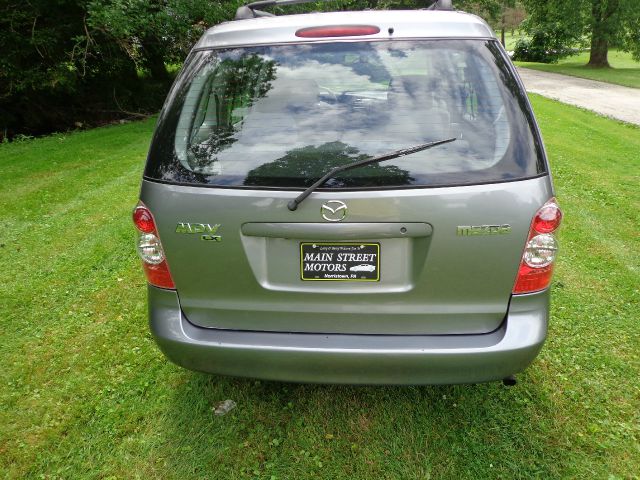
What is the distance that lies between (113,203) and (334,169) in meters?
5.06

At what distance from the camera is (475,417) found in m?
2.77

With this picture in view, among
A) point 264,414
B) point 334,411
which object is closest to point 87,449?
point 264,414

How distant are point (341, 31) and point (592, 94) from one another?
1825cm

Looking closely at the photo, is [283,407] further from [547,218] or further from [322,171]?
[547,218]

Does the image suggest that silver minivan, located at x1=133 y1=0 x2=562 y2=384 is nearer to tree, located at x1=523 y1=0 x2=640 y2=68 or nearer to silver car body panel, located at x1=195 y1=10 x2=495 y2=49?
silver car body panel, located at x1=195 y1=10 x2=495 y2=49

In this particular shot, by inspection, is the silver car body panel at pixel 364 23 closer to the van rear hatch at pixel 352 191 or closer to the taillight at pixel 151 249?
the van rear hatch at pixel 352 191

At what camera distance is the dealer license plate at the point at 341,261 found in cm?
212

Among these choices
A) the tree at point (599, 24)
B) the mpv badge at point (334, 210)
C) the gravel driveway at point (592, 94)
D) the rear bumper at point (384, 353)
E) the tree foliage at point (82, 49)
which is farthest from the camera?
the tree at point (599, 24)

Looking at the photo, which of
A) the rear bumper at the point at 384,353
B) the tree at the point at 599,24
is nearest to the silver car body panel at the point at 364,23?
the rear bumper at the point at 384,353

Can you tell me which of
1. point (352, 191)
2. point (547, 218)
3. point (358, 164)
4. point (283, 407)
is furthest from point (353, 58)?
point (283, 407)

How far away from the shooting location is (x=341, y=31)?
232 centimetres

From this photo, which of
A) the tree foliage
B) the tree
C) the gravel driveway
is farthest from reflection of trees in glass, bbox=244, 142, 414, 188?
the tree

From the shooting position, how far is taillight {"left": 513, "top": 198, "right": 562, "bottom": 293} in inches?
83.4

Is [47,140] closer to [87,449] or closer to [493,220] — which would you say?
[87,449]
